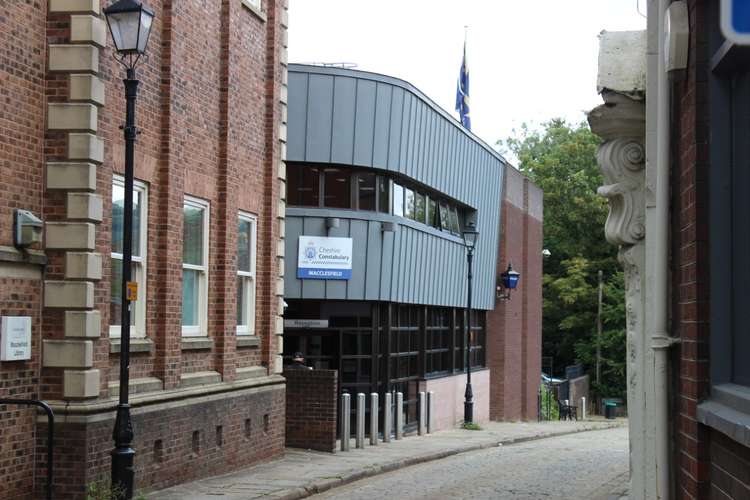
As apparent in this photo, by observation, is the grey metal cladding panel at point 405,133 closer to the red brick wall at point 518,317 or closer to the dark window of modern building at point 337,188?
the dark window of modern building at point 337,188

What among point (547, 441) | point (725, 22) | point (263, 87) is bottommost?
point (547, 441)

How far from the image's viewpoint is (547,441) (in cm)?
3034

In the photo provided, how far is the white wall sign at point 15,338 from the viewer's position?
1196cm

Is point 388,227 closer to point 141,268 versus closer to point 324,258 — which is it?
point 324,258

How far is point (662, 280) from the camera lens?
301 inches

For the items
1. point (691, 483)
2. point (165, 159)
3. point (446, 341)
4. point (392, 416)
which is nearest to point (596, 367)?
point (446, 341)

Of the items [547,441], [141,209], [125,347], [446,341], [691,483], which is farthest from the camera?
[446,341]

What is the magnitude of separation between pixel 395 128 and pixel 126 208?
1492cm

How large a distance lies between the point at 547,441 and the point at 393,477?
12.2 m

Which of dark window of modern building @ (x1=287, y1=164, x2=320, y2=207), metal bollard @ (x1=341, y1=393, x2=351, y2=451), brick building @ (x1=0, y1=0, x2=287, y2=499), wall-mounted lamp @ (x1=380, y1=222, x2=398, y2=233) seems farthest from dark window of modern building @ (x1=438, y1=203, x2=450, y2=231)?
brick building @ (x1=0, y1=0, x2=287, y2=499)

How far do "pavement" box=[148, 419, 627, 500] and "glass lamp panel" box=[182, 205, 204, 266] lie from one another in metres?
3.16

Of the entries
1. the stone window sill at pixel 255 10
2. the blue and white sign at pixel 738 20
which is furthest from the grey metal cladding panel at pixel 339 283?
the blue and white sign at pixel 738 20

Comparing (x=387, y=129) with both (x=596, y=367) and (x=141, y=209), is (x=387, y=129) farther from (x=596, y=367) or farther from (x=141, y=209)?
(x=596, y=367)

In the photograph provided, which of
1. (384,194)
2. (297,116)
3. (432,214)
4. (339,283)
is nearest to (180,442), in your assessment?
(339,283)
